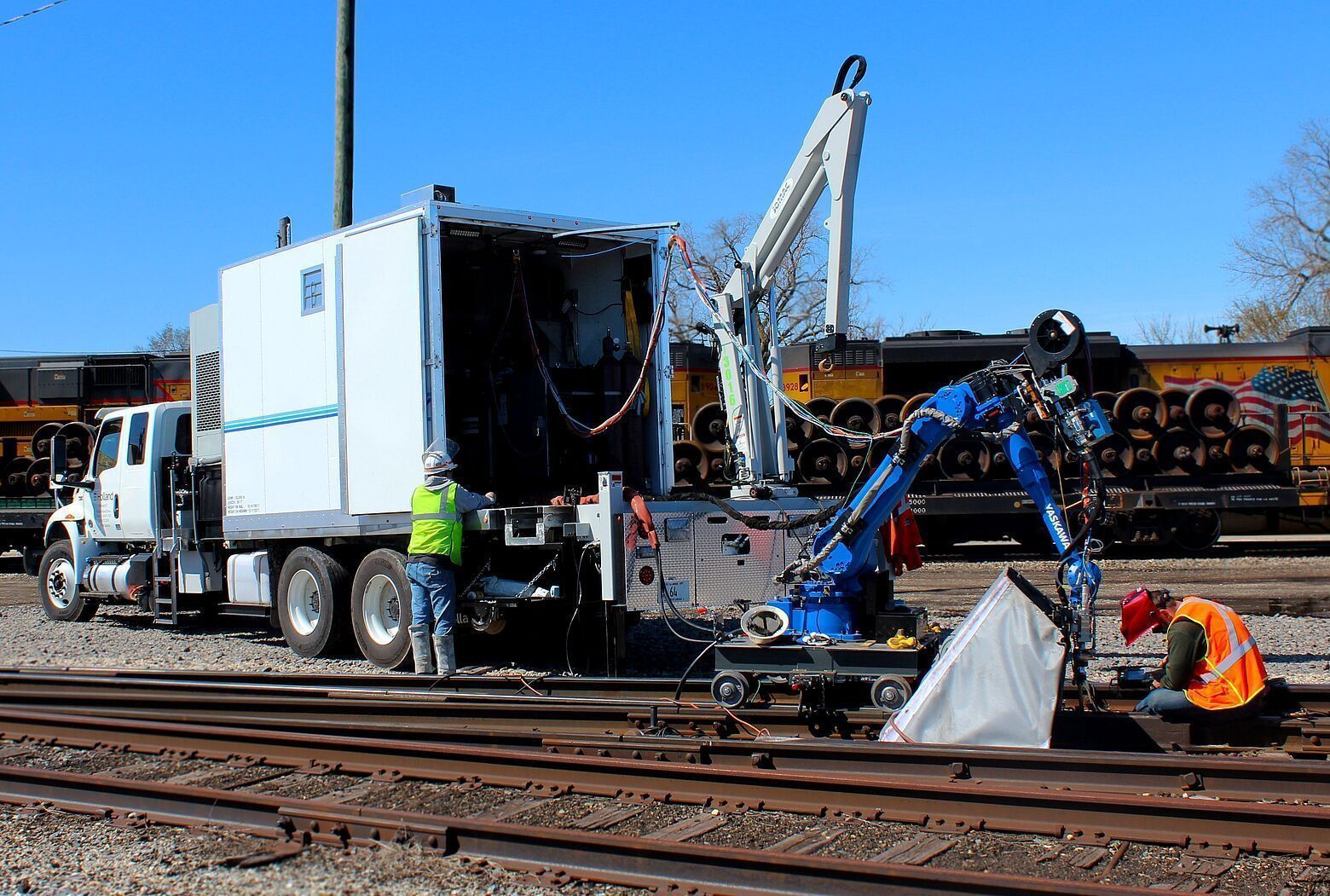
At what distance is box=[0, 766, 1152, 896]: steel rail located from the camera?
4238mm

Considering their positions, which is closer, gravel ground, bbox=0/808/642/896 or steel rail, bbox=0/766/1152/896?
steel rail, bbox=0/766/1152/896

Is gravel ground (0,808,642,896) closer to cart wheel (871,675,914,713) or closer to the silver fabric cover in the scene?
the silver fabric cover

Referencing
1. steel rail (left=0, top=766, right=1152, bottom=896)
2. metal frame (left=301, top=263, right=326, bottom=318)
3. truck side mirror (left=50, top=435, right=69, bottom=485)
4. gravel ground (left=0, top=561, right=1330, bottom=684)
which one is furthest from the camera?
truck side mirror (left=50, top=435, right=69, bottom=485)

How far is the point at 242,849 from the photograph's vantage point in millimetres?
5238

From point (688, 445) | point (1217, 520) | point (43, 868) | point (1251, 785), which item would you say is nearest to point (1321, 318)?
point (1217, 520)

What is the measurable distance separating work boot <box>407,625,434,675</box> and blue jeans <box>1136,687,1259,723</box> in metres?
5.53

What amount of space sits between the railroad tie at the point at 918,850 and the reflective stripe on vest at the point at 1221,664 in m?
2.17

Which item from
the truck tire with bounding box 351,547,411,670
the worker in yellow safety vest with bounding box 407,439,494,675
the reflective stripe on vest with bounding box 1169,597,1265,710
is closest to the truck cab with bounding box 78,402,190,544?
the truck tire with bounding box 351,547,411,670

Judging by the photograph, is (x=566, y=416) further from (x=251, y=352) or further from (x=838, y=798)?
(x=838, y=798)

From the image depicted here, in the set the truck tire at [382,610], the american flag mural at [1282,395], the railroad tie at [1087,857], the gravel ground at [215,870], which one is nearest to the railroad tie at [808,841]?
the gravel ground at [215,870]

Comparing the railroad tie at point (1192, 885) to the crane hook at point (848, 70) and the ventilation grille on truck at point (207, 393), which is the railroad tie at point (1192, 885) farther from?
the ventilation grille on truck at point (207, 393)

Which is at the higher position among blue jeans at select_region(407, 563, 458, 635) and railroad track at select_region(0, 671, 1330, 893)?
blue jeans at select_region(407, 563, 458, 635)

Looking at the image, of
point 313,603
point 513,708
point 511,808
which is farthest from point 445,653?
point 511,808

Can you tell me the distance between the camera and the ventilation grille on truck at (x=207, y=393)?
12836mm
